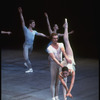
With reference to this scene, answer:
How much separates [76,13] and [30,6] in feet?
10.5

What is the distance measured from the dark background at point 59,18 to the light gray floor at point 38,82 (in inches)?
183

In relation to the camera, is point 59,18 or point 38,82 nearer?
point 38,82

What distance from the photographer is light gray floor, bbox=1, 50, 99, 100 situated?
771cm

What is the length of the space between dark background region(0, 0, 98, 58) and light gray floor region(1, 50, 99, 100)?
466 cm

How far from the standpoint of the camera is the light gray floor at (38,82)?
7707mm

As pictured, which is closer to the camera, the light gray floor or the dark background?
the light gray floor

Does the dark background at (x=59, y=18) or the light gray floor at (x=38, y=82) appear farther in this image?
the dark background at (x=59, y=18)

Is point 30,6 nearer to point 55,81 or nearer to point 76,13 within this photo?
point 76,13

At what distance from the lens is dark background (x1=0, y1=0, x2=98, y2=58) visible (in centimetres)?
1803

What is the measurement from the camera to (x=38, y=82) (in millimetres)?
9234

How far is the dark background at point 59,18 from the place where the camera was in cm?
1803

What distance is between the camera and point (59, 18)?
19203mm

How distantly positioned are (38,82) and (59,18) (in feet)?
34.2

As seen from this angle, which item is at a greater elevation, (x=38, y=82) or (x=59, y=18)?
(x=59, y=18)
